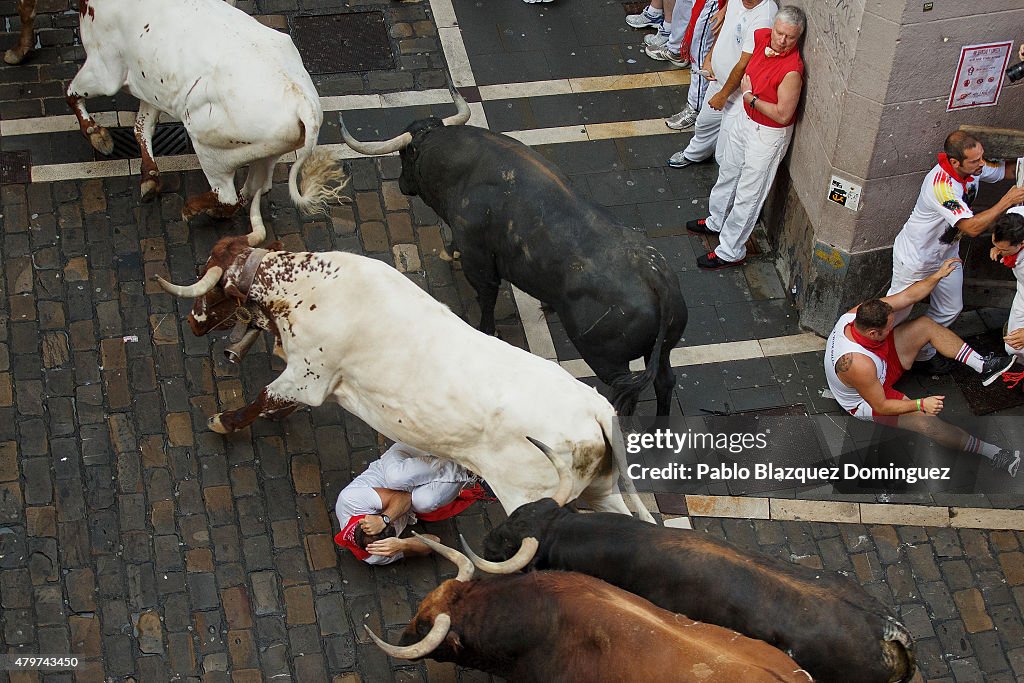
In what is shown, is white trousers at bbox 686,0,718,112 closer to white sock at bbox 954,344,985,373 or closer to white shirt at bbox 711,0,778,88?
white shirt at bbox 711,0,778,88

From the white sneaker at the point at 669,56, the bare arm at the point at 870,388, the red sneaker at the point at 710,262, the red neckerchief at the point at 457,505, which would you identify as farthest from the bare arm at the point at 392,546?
the white sneaker at the point at 669,56

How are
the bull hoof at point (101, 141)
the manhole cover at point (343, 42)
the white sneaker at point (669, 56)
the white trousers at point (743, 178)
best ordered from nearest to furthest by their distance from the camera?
the white trousers at point (743, 178)
the bull hoof at point (101, 141)
the manhole cover at point (343, 42)
the white sneaker at point (669, 56)

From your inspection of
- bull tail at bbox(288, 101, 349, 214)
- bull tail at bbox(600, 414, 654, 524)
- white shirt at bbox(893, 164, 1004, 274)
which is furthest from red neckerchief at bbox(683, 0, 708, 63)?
bull tail at bbox(600, 414, 654, 524)

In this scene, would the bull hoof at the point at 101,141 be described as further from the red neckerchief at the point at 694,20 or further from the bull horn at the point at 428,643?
the bull horn at the point at 428,643

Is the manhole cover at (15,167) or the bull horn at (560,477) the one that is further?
the manhole cover at (15,167)

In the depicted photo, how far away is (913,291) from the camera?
8.15 metres

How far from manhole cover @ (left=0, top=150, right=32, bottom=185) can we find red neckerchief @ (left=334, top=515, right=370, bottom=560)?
4.18 metres

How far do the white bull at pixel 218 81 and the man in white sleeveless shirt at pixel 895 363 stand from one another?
12.3ft

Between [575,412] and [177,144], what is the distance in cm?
487

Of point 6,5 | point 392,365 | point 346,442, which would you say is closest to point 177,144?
point 6,5

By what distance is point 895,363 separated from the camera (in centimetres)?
849

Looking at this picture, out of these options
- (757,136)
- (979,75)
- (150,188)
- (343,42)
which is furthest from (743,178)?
(150,188)

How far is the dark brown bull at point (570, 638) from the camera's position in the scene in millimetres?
5309

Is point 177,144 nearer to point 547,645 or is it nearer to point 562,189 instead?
point 562,189
